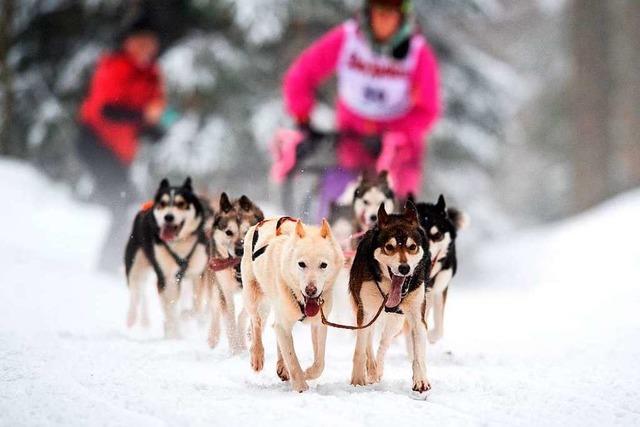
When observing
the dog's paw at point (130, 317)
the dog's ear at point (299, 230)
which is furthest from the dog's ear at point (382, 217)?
the dog's paw at point (130, 317)

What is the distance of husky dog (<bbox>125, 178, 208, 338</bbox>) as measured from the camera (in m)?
5.23

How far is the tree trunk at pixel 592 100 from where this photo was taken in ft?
60.5

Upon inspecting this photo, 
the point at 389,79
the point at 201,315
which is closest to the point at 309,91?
the point at 389,79

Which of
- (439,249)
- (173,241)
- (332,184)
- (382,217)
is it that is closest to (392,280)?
(382,217)

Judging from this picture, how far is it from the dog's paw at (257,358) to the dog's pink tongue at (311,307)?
0.52 metres

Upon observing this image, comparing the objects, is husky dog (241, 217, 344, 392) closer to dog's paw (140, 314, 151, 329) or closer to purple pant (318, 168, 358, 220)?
dog's paw (140, 314, 151, 329)

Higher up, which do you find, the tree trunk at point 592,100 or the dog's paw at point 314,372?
the tree trunk at point 592,100

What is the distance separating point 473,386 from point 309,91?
12.8 feet

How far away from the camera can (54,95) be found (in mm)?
14875

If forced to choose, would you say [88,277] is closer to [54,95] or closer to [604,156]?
[54,95]

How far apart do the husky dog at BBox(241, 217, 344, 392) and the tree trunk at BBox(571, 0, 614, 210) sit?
15835 mm

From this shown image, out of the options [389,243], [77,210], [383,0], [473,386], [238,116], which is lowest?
[473,386]

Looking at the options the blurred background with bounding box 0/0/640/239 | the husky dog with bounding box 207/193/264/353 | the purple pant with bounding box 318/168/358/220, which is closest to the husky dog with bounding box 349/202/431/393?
the husky dog with bounding box 207/193/264/353

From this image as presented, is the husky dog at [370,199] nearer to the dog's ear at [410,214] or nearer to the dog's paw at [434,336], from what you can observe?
the dog's paw at [434,336]
